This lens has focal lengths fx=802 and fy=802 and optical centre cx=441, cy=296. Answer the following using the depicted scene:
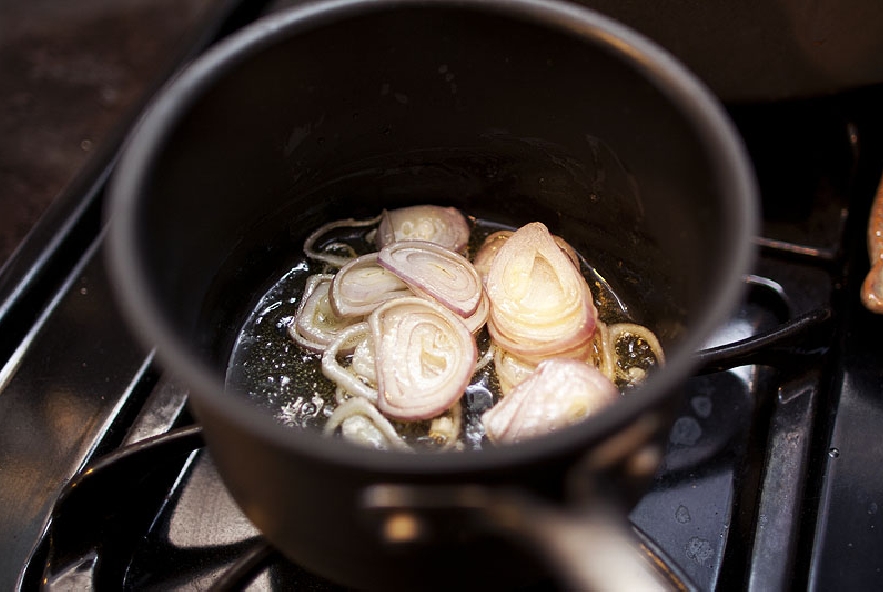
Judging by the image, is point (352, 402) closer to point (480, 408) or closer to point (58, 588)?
point (480, 408)

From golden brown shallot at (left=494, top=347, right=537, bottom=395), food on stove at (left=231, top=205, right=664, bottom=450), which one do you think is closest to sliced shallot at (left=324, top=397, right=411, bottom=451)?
food on stove at (left=231, top=205, right=664, bottom=450)

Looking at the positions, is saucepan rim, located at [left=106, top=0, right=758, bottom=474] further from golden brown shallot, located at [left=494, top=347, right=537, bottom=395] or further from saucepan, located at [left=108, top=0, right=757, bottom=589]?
golden brown shallot, located at [left=494, top=347, right=537, bottom=395]

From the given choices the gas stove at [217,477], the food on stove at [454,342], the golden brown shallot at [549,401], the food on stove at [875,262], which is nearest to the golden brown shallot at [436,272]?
the food on stove at [454,342]

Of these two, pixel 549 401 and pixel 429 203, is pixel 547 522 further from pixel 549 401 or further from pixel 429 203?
pixel 429 203

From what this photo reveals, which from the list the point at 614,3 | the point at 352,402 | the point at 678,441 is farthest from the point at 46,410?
the point at 614,3

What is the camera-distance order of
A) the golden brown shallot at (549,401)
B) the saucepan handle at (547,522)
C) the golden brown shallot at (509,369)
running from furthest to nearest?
the golden brown shallot at (509,369)
the golden brown shallot at (549,401)
the saucepan handle at (547,522)

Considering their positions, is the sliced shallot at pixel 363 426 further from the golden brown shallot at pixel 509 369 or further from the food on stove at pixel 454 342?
the golden brown shallot at pixel 509 369
